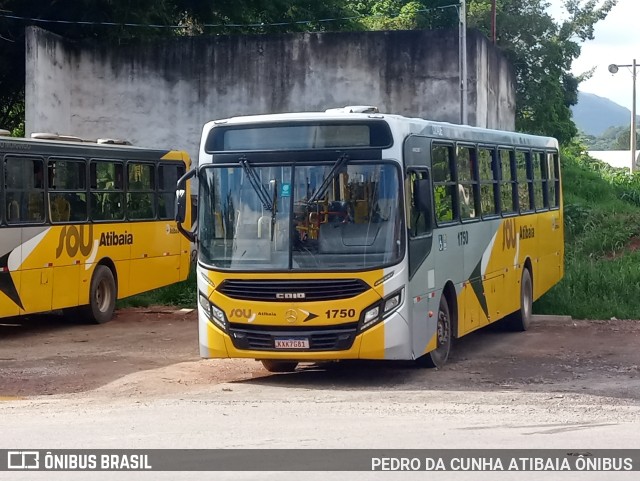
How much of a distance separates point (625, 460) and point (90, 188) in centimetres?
1289

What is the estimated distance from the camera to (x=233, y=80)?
2700 centimetres

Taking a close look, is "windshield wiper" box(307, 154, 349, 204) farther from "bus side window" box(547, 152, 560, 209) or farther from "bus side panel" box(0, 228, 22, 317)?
"bus side window" box(547, 152, 560, 209)

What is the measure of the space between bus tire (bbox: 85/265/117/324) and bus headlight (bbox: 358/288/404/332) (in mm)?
8151

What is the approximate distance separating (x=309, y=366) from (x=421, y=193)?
2.94 m

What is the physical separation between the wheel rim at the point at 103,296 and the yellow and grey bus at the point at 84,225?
0.02m

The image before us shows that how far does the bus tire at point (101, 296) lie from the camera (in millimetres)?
19766

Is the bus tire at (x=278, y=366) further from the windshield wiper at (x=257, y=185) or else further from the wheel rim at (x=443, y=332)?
the windshield wiper at (x=257, y=185)

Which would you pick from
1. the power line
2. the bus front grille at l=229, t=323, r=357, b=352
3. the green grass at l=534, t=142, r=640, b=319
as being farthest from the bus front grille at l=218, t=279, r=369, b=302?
the power line

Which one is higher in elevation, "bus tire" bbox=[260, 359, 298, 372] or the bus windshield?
the bus windshield

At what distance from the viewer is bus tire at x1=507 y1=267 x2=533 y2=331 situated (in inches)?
724

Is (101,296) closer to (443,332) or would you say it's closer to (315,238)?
(443,332)

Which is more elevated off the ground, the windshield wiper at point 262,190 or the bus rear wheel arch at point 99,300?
the windshield wiper at point 262,190

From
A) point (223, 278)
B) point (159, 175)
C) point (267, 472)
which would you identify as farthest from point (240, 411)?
point (159, 175)

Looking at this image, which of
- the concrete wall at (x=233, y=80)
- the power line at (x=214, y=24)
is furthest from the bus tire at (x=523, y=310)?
the power line at (x=214, y=24)
